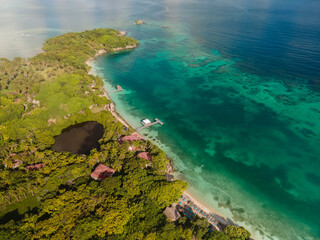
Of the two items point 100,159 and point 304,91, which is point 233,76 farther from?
point 100,159

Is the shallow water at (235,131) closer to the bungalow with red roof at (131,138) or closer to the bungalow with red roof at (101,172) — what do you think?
the bungalow with red roof at (131,138)

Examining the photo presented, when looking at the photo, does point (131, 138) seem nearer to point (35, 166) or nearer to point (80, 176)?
point (80, 176)

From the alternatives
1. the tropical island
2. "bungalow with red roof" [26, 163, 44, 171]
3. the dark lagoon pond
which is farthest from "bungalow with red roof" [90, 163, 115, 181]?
"bungalow with red roof" [26, 163, 44, 171]

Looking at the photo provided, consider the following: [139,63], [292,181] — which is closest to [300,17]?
[139,63]

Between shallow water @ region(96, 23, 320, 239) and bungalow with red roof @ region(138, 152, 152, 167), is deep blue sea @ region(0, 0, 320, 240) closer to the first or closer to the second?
shallow water @ region(96, 23, 320, 239)

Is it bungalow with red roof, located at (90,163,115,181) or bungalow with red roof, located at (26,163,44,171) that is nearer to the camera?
bungalow with red roof, located at (90,163,115,181)

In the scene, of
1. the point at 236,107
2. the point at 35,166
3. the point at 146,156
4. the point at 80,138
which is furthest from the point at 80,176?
the point at 236,107
